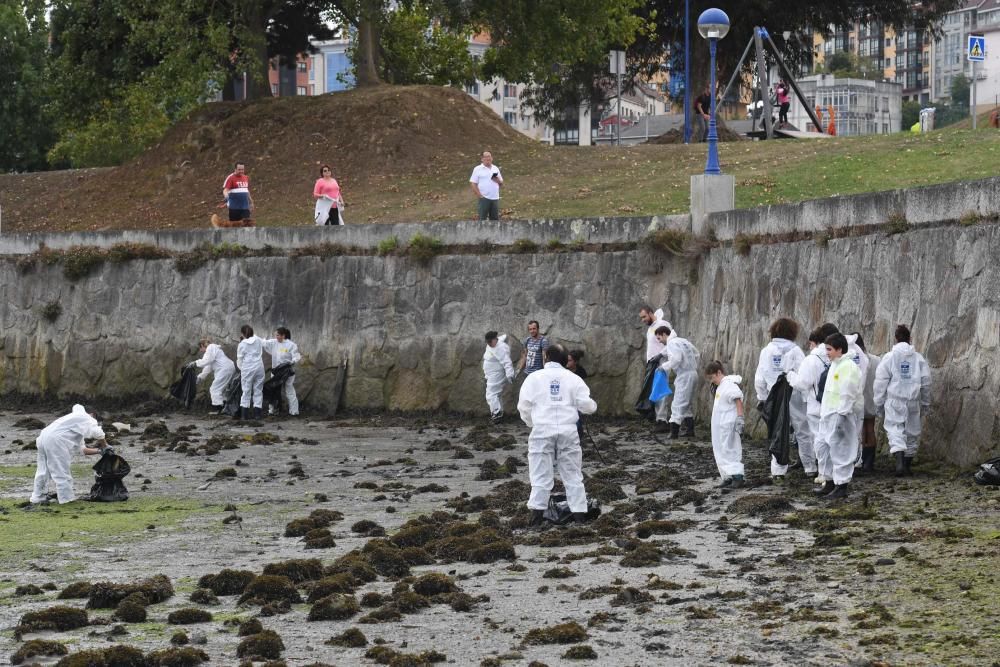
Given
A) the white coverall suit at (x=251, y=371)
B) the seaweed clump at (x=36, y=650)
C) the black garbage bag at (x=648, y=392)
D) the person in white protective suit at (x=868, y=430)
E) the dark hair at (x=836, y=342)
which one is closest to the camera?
the seaweed clump at (x=36, y=650)

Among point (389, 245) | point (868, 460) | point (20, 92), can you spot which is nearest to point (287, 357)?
point (389, 245)

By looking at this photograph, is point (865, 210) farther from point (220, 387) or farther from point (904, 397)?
point (220, 387)

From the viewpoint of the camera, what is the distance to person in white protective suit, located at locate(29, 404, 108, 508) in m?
16.5

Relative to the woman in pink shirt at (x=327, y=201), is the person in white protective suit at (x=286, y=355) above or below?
below

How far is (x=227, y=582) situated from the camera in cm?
1155

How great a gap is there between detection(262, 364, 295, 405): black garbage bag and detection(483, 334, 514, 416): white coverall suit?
391 centimetres

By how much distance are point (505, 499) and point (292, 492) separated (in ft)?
9.29

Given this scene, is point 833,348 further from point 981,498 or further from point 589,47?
point 589,47

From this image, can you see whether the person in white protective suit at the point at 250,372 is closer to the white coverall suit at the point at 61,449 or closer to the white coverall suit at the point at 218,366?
the white coverall suit at the point at 218,366

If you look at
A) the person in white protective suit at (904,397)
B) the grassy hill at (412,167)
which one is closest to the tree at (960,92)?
the grassy hill at (412,167)

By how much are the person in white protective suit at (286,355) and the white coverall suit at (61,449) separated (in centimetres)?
983

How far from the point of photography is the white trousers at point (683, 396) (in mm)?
20906

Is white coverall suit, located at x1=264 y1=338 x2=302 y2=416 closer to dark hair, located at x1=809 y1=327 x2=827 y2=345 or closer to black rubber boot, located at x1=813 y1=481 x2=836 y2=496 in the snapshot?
dark hair, located at x1=809 y1=327 x2=827 y2=345

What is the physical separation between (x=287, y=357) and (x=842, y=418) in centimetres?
1369
